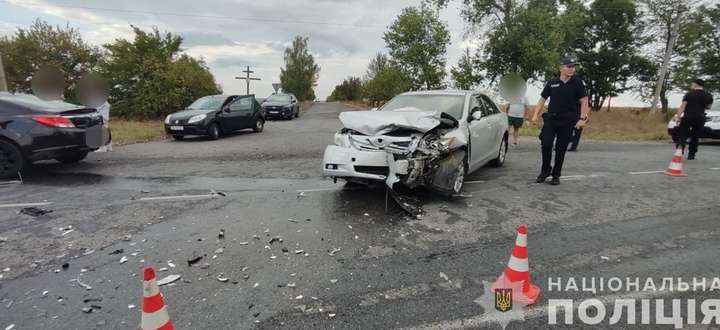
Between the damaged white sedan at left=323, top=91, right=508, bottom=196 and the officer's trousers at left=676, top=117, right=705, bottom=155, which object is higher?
the officer's trousers at left=676, top=117, right=705, bottom=155

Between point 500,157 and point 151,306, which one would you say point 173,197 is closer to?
point 151,306

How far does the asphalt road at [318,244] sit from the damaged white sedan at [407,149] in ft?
1.44

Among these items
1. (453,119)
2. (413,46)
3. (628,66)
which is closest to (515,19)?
(413,46)

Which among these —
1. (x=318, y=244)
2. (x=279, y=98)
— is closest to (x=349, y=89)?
(x=279, y=98)

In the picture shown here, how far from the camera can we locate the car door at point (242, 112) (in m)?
12.9

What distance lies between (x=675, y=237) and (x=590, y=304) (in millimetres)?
2027

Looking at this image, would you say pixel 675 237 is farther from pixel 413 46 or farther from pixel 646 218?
pixel 413 46

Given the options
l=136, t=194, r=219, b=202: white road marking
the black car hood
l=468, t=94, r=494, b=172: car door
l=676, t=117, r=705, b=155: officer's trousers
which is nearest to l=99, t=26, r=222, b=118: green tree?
the black car hood

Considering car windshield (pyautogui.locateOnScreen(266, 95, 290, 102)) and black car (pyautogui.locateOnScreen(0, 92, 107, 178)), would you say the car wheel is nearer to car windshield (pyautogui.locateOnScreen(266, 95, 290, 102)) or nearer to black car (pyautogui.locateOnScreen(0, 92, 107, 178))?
black car (pyautogui.locateOnScreen(0, 92, 107, 178))

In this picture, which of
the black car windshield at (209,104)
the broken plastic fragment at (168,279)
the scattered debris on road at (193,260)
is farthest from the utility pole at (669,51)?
the broken plastic fragment at (168,279)

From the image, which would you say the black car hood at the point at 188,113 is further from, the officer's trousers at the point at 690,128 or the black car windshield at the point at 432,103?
the officer's trousers at the point at 690,128

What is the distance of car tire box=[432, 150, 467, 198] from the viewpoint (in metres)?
4.62

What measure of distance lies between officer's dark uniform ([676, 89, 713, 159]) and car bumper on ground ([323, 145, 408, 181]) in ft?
23.9

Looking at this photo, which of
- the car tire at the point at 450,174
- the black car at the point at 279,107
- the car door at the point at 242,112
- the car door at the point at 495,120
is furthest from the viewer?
the black car at the point at 279,107
